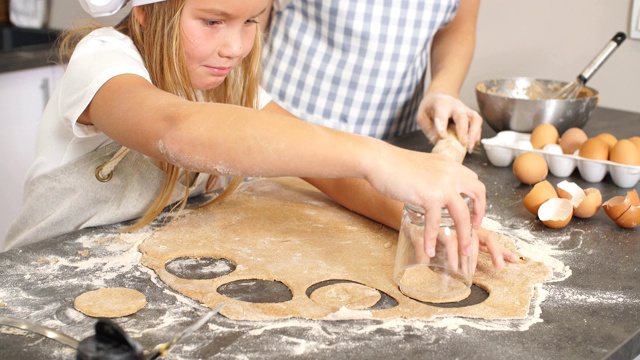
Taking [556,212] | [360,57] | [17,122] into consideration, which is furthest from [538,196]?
[17,122]

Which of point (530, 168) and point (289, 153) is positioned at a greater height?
point (289, 153)

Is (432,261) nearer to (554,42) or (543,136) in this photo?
(543,136)

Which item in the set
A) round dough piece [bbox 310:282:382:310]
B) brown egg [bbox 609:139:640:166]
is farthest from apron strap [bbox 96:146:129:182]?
brown egg [bbox 609:139:640:166]

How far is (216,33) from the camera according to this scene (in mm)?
1195

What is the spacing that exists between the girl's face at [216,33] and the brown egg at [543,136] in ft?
2.30

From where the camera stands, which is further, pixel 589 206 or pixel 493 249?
pixel 589 206

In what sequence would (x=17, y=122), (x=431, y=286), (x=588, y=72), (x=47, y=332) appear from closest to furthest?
(x=47, y=332), (x=431, y=286), (x=588, y=72), (x=17, y=122)

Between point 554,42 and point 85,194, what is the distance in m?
1.73

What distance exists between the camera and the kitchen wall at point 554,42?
2.38 m

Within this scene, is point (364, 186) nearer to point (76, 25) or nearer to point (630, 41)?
point (76, 25)

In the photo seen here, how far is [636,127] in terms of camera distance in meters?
1.94

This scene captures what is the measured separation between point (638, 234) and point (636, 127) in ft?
2.43

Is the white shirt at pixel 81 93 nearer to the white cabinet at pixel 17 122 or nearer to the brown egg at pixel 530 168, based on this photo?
the brown egg at pixel 530 168

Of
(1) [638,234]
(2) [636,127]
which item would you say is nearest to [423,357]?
(1) [638,234]
